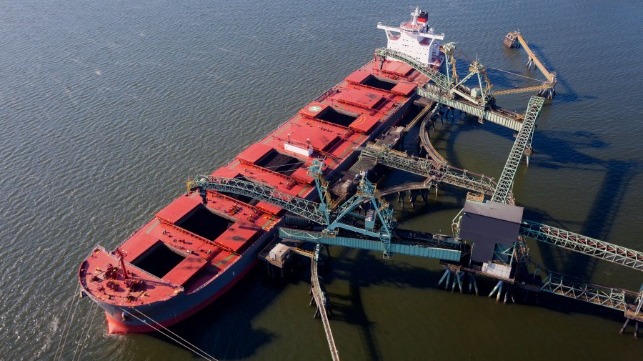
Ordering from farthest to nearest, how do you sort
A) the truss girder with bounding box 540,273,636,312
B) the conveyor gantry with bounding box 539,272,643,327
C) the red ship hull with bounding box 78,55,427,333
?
1. the red ship hull with bounding box 78,55,427,333
2. the truss girder with bounding box 540,273,636,312
3. the conveyor gantry with bounding box 539,272,643,327

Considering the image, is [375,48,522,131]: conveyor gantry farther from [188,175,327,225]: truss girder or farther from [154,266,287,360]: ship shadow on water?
[154,266,287,360]: ship shadow on water

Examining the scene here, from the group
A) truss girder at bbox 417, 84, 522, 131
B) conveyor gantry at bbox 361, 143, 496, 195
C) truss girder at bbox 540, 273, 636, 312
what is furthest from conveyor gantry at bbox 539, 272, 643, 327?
truss girder at bbox 417, 84, 522, 131

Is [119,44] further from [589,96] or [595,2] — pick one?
[595,2]

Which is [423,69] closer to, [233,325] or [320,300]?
[320,300]

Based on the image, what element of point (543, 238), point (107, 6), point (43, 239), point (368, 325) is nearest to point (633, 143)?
point (543, 238)

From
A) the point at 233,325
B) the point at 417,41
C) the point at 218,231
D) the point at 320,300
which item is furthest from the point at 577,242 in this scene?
the point at 417,41

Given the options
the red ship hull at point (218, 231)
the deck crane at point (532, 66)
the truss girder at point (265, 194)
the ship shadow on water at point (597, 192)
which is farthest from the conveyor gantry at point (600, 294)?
the deck crane at point (532, 66)
